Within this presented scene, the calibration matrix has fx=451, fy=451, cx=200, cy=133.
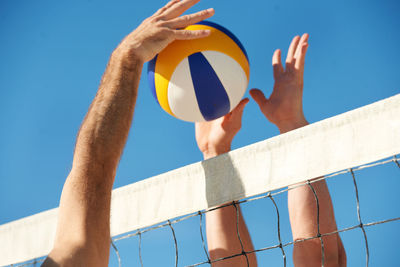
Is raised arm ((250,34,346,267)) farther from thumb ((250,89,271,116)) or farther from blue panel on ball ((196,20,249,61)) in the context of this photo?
blue panel on ball ((196,20,249,61))

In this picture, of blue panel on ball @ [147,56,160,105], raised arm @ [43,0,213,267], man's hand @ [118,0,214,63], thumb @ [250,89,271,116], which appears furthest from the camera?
thumb @ [250,89,271,116]

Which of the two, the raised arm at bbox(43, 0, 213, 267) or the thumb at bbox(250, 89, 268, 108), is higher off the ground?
the thumb at bbox(250, 89, 268, 108)

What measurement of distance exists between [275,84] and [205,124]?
727mm

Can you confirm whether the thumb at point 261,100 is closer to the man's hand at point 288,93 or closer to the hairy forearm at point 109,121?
the man's hand at point 288,93

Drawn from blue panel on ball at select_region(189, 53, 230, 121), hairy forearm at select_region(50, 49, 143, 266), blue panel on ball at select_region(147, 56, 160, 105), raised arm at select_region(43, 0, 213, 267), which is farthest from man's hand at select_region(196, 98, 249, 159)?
hairy forearm at select_region(50, 49, 143, 266)

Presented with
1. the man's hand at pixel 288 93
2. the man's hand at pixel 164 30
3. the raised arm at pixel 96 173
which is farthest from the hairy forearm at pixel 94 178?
the man's hand at pixel 288 93

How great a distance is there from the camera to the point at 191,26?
128 inches

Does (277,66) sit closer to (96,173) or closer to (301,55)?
(301,55)

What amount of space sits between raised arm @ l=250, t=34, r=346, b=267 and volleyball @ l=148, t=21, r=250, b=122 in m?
0.72

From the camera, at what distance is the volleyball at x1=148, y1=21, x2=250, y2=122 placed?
3.13 metres

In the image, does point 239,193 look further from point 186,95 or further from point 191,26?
point 191,26

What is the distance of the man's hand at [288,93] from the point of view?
3846 mm

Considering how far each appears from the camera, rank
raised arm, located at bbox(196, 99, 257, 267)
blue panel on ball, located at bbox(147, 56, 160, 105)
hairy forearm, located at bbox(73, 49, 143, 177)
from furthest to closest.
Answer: raised arm, located at bbox(196, 99, 257, 267) → blue panel on ball, located at bbox(147, 56, 160, 105) → hairy forearm, located at bbox(73, 49, 143, 177)

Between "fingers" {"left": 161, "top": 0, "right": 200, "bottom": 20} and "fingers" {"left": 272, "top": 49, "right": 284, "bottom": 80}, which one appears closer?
"fingers" {"left": 161, "top": 0, "right": 200, "bottom": 20}
